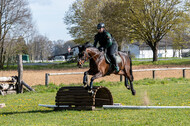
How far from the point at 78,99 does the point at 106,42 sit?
2.42 metres

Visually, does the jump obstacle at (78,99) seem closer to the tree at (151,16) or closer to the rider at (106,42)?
the rider at (106,42)

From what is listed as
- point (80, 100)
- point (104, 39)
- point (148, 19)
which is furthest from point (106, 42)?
point (148, 19)

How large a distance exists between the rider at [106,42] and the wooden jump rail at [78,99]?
49.1 inches

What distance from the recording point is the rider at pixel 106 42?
432 inches

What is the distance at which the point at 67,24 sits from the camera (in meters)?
58.1

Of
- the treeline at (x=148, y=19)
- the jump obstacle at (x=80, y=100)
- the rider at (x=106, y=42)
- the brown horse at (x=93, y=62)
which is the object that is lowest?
the jump obstacle at (x=80, y=100)

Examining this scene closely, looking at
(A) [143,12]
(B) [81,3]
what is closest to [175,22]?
(A) [143,12]

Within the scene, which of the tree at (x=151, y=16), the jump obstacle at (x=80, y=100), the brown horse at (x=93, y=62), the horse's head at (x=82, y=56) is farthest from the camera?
the tree at (x=151, y=16)

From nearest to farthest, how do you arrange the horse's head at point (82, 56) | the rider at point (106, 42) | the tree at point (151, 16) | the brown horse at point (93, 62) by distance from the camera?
the horse's head at point (82, 56), the brown horse at point (93, 62), the rider at point (106, 42), the tree at point (151, 16)

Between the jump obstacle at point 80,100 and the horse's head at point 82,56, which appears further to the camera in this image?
the jump obstacle at point 80,100

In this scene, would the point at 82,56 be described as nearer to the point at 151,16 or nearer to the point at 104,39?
the point at 104,39

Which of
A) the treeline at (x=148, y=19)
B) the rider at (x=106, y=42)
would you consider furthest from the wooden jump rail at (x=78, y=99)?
the treeline at (x=148, y=19)

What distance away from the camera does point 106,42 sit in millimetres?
11133

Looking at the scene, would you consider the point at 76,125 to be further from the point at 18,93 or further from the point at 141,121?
the point at 18,93
